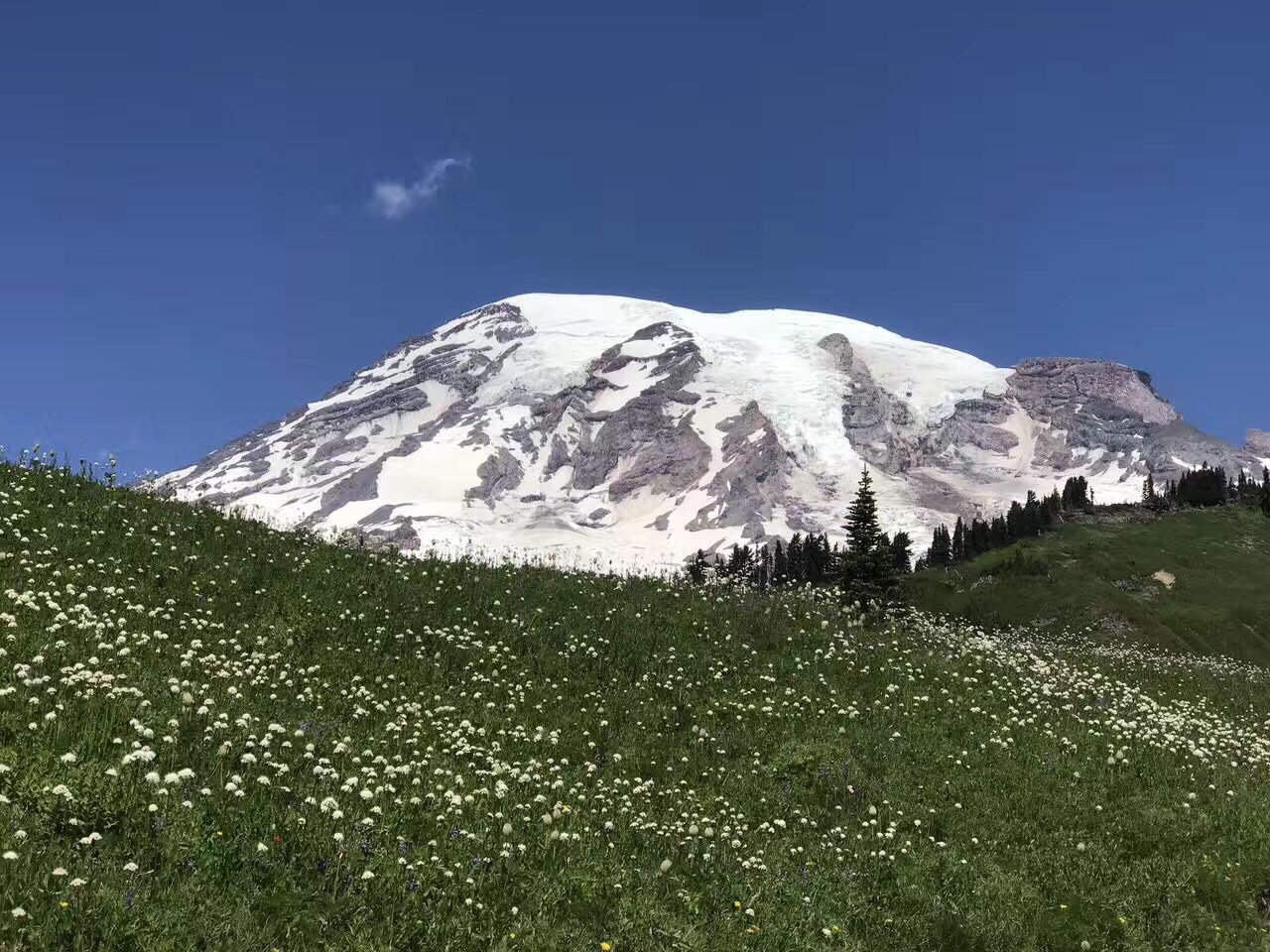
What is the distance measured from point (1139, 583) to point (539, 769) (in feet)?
278

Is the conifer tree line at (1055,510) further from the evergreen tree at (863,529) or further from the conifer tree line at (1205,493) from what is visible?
the evergreen tree at (863,529)

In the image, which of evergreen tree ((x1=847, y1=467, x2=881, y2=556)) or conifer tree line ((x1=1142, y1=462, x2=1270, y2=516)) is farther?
conifer tree line ((x1=1142, y1=462, x2=1270, y2=516))

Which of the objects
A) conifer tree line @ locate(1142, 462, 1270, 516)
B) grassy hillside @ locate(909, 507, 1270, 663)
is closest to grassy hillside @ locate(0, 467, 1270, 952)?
grassy hillside @ locate(909, 507, 1270, 663)

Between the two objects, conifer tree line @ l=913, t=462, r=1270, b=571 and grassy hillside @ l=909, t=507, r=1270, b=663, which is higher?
conifer tree line @ l=913, t=462, r=1270, b=571

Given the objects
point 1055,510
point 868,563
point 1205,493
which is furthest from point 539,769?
point 1055,510

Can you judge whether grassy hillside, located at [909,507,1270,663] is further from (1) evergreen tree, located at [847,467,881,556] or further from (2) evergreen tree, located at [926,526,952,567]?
(1) evergreen tree, located at [847,467,881,556]

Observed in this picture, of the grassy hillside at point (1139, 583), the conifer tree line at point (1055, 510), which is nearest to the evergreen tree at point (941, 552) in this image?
the conifer tree line at point (1055, 510)

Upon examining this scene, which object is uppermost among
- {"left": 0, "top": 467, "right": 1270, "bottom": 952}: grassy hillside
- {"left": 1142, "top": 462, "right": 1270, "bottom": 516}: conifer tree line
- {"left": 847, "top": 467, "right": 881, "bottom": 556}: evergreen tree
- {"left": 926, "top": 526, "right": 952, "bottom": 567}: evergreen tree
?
{"left": 1142, "top": 462, "right": 1270, "bottom": 516}: conifer tree line

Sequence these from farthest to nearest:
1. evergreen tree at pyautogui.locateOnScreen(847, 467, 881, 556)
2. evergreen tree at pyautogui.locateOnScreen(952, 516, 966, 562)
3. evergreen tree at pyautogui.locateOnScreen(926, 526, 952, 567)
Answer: evergreen tree at pyautogui.locateOnScreen(926, 526, 952, 567)
evergreen tree at pyautogui.locateOnScreen(952, 516, 966, 562)
evergreen tree at pyautogui.locateOnScreen(847, 467, 881, 556)

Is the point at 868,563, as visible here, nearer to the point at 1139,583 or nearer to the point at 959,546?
the point at 1139,583

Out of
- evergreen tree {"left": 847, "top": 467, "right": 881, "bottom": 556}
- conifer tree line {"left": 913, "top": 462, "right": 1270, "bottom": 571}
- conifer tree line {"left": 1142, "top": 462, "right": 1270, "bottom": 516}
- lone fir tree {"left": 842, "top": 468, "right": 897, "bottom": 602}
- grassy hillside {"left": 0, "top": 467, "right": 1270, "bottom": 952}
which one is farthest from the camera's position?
conifer tree line {"left": 913, "top": 462, "right": 1270, "bottom": 571}

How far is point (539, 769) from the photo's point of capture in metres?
12.0

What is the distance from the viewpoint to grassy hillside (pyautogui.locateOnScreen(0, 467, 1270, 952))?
291 inches

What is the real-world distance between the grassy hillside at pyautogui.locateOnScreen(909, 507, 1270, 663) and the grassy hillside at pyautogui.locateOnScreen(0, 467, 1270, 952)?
56.3 meters
